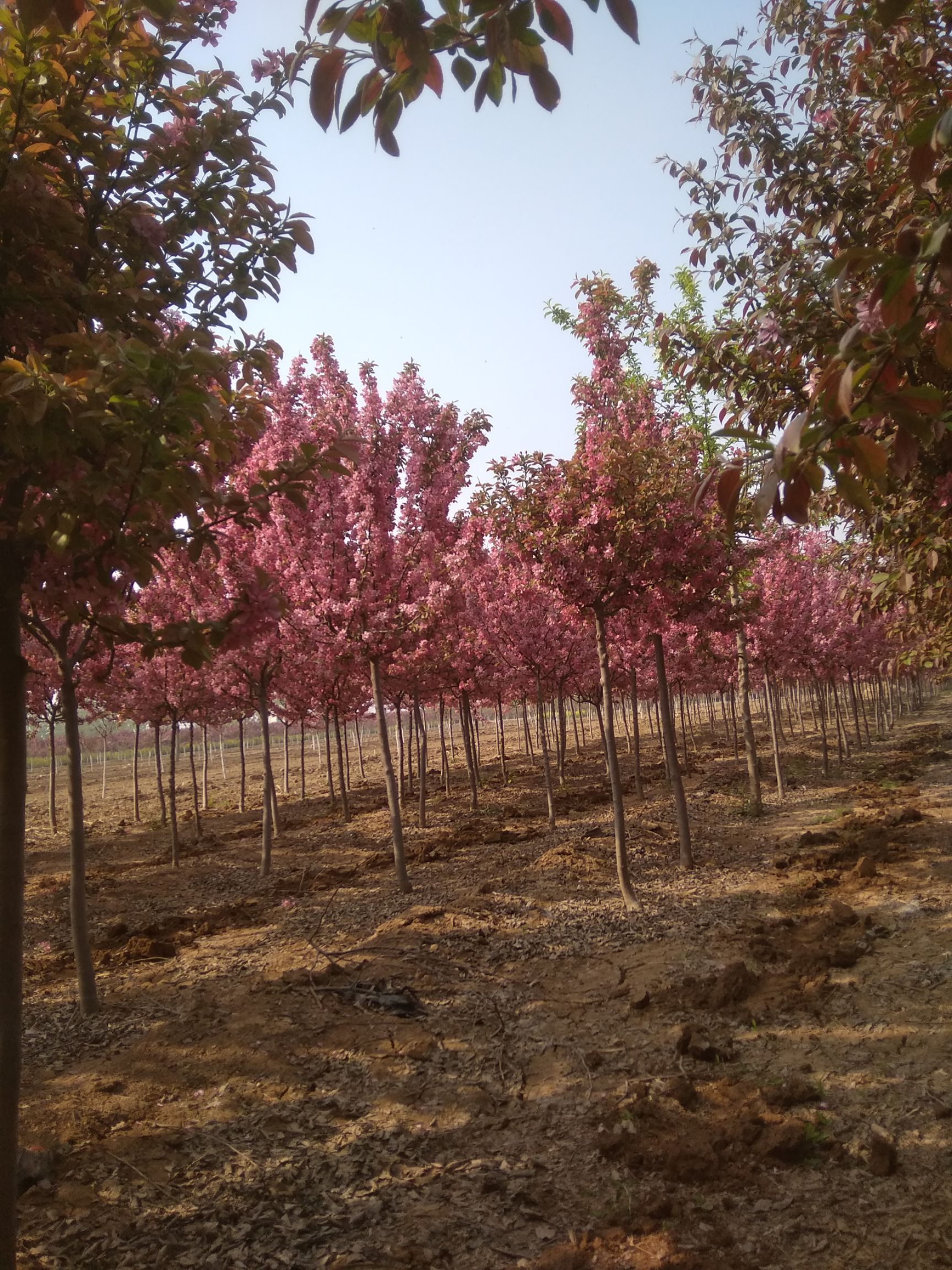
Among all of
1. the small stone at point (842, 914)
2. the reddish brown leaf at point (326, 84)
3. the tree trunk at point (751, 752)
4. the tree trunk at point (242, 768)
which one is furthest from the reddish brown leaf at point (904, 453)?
the tree trunk at point (242, 768)

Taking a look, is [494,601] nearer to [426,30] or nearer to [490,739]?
[426,30]

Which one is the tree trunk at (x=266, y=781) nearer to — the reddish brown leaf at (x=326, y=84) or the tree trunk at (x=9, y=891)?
the tree trunk at (x=9, y=891)

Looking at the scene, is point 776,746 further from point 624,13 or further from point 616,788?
point 624,13

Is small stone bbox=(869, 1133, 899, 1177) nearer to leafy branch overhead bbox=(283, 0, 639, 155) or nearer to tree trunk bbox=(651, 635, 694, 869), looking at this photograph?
leafy branch overhead bbox=(283, 0, 639, 155)

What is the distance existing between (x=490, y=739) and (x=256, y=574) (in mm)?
50301

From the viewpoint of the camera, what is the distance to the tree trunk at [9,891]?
2.82 m

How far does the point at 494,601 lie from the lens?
16.0 metres

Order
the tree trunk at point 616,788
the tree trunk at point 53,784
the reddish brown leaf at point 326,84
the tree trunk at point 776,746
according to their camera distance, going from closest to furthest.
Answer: the reddish brown leaf at point 326,84
the tree trunk at point 616,788
the tree trunk at point 776,746
the tree trunk at point 53,784

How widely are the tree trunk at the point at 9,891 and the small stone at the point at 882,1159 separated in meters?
3.62

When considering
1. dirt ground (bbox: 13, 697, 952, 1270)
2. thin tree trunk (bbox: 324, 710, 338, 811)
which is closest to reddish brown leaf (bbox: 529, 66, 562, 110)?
dirt ground (bbox: 13, 697, 952, 1270)

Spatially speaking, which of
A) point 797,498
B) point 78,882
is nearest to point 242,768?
point 78,882

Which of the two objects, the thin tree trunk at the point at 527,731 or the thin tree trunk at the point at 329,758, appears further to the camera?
the thin tree trunk at the point at 527,731

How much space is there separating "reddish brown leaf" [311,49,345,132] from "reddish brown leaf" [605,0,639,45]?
0.47 meters

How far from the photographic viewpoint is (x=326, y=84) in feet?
4.47
